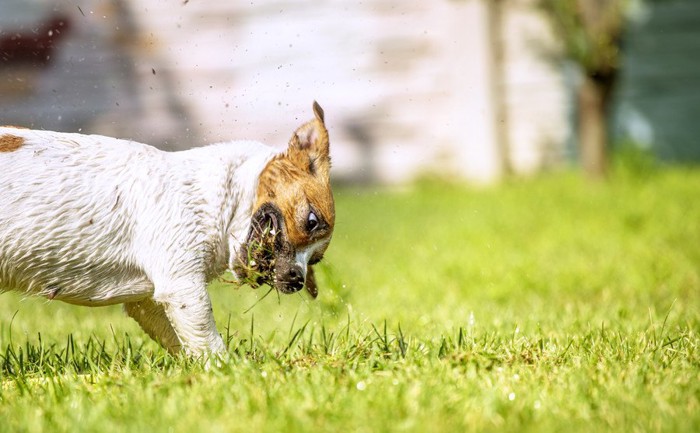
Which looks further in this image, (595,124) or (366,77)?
(366,77)

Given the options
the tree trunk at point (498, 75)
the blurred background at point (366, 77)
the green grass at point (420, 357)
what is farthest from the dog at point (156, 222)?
the tree trunk at point (498, 75)

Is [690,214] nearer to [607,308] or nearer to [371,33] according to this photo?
[607,308]

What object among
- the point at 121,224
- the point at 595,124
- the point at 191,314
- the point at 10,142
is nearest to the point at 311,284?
the point at 191,314

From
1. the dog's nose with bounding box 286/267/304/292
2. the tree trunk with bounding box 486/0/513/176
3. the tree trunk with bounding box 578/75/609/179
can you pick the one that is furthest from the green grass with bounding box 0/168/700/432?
the tree trunk with bounding box 486/0/513/176

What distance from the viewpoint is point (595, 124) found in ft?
28.0

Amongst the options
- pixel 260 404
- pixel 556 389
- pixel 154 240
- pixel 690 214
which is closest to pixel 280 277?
pixel 154 240

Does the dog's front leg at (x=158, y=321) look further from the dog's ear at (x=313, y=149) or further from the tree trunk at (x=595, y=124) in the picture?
the tree trunk at (x=595, y=124)

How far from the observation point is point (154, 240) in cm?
299

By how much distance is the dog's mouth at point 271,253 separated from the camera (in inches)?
119

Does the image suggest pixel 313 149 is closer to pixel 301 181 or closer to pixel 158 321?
pixel 301 181

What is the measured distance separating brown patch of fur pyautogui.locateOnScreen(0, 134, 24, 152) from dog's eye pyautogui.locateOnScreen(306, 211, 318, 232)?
38.3 inches

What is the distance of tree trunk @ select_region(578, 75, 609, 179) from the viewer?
852 centimetres

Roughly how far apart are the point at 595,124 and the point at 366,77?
2.49 metres

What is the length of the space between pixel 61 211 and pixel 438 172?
7102 mm
